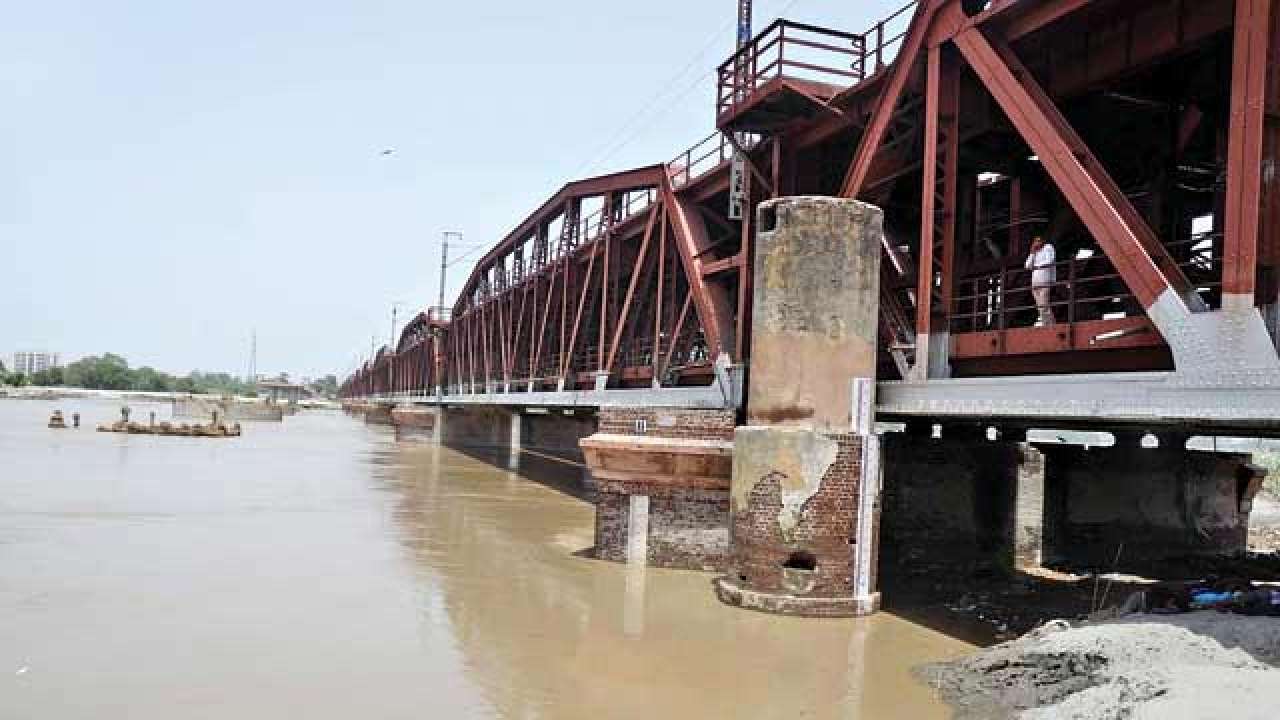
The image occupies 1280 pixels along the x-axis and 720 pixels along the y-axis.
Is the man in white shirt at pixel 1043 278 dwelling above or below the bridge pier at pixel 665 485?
above

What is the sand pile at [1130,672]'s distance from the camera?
7480 mm

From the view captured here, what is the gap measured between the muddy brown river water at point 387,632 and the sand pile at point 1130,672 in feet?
2.09

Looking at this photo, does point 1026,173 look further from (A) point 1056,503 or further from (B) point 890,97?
(A) point 1056,503

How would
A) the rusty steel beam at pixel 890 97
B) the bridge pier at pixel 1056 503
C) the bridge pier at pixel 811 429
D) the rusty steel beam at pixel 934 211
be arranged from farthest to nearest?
the bridge pier at pixel 1056 503 < the rusty steel beam at pixel 890 97 < the bridge pier at pixel 811 429 < the rusty steel beam at pixel 934 211

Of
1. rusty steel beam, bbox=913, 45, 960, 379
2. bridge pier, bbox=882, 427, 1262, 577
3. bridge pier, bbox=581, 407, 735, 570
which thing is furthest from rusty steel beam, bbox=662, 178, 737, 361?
rusty steel beam, bbox=913, 45, 960, 379

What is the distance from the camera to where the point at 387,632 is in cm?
1207

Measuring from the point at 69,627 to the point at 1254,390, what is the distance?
12721 mm

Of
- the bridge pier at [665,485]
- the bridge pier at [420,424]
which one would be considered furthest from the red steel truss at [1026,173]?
the bridge pier at [420,424]

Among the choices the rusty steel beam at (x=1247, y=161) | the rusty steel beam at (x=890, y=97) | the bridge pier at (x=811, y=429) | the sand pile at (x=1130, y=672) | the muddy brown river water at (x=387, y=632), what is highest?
the rusty steel beam at (x=890, y=97)

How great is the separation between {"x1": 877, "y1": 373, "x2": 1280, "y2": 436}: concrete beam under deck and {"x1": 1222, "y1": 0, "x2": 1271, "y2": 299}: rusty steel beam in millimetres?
867

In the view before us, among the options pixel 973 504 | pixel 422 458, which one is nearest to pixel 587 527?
pixel 973 504

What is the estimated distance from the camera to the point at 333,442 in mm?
65125

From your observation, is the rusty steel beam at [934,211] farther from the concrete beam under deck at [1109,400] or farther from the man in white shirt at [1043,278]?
the man in white shirt at [1043,278]

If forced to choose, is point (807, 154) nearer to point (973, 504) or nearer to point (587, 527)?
point (973, 504)
